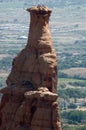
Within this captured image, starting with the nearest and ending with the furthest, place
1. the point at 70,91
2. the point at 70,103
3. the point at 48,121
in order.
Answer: the point at 48,121
the point at 70,103
the point at 70,91

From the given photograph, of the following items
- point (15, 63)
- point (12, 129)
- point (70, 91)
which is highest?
point (15, 63)

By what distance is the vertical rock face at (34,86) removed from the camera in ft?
81.1

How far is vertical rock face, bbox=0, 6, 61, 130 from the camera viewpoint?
2473 cm

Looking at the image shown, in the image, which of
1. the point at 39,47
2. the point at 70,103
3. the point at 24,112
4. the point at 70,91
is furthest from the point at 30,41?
the point at 70,91

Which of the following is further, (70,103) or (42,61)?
(70,103)

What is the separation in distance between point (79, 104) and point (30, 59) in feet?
454

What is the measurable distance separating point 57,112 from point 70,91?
512 feet

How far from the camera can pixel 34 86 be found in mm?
25453

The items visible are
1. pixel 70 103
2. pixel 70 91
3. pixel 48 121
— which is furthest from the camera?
pixel 70 91

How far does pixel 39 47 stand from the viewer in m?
25.7

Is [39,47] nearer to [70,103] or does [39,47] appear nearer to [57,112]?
[57,112]

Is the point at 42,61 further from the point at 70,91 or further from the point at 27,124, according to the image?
the point at 70,91

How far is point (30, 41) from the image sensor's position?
85.5 feet

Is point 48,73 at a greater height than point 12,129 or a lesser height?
greater
